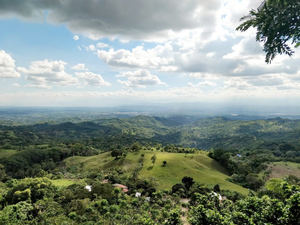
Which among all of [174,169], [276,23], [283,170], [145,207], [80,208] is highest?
[276,23]

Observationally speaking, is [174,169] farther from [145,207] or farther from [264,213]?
[264,213]

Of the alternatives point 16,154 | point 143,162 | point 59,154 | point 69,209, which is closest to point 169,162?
point 143,162

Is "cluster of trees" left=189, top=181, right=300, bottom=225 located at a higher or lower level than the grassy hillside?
higher

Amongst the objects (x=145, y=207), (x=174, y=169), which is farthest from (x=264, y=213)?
(x=174, y=169)

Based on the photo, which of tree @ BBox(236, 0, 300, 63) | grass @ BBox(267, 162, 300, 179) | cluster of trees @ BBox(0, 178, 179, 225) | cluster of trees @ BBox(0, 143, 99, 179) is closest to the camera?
tree @ BBox(236, 0, 300, 63)

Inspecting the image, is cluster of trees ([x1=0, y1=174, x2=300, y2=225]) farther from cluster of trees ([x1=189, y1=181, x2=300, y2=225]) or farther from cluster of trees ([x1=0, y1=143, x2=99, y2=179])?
cluster of trees ([x1=0, y1=143, x2=99, y2=179])

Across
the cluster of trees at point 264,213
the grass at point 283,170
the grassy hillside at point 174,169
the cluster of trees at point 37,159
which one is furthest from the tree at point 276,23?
the cluster of trees at point 37,159

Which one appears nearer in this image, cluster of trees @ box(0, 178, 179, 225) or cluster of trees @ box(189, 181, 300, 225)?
cluster of trees @ box(189, 181, 300, 225)

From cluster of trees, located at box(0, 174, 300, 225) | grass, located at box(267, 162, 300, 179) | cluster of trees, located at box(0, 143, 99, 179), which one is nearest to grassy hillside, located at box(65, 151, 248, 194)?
cluster of trees, located at box(0, 174, 300, 225)

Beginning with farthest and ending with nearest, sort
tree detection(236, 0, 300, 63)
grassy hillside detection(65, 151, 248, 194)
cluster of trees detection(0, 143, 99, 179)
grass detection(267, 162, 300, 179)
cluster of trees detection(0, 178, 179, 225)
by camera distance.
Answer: cluster of trees detection(0, 143, 99, 179)
grass detection(267, 162, 300, 179)
grassy hillside detection(65, 151, 248, 194)
cluster of trees detection(0, 178, 179, 225)
tree detection(236, 0, 300, 63)

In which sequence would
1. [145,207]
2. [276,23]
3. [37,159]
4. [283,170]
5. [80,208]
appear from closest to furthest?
[276,23] < [80,208] < [145,207] < [283,170] < [37,159]

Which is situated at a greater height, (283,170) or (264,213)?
(264,213)

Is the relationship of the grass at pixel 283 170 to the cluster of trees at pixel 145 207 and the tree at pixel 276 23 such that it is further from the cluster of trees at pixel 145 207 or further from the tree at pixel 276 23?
the tree at pixel 276 23

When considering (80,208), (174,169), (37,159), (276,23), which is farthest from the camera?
(37,159)
